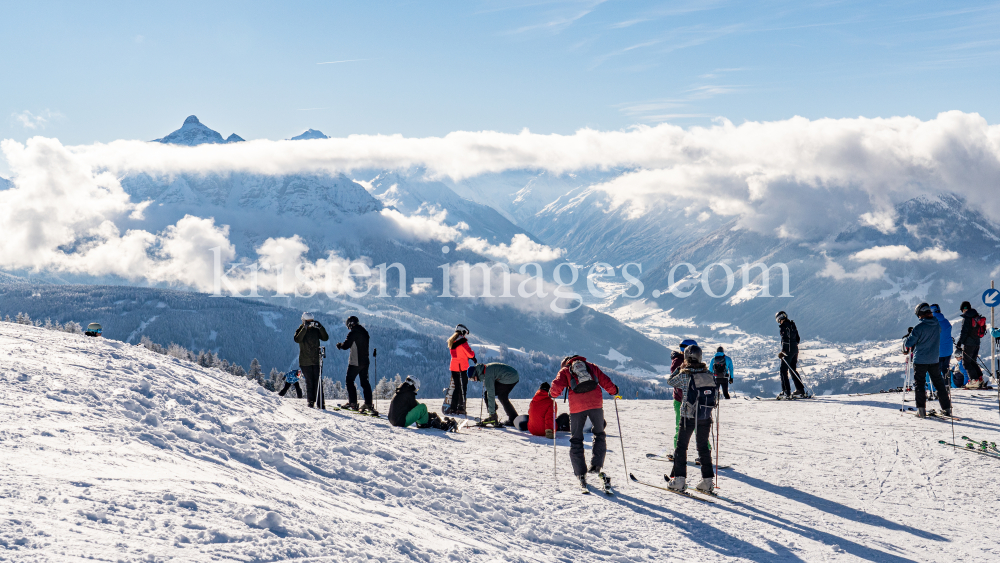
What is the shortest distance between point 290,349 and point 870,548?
203 m

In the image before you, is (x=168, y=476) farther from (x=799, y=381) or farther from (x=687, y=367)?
(x=799, y=381)

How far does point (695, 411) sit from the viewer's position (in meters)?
9.37

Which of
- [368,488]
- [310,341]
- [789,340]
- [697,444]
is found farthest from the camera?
[789,340]

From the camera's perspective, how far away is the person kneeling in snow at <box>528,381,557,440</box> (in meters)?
13.4

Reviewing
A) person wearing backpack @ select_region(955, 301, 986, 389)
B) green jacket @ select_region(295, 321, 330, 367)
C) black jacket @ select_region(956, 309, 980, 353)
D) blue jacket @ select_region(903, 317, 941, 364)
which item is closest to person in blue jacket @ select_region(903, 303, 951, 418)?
blue jacket @ select_region(903, 317, 941, 364)

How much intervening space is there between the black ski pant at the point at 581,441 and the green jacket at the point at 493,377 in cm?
483

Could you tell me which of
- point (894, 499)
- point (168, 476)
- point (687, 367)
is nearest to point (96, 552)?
point (168, 476)

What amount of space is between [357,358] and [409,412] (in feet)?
7.20

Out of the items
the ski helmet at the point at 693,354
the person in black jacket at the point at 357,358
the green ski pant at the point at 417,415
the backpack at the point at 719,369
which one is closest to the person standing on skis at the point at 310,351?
the person in black jacket at the point at 357,358

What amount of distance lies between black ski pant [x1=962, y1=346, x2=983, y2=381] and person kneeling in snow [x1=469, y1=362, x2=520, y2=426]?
14078 millimetres

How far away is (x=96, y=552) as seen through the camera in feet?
14.8

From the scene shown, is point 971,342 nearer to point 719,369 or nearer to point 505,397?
point 719,369

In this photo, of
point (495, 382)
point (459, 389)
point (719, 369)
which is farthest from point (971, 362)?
point (459, 389)

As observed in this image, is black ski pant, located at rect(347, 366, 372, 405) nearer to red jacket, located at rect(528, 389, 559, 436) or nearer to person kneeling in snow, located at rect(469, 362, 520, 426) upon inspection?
person kneeling in snow, located at rect(469, 362, 520, 426)
